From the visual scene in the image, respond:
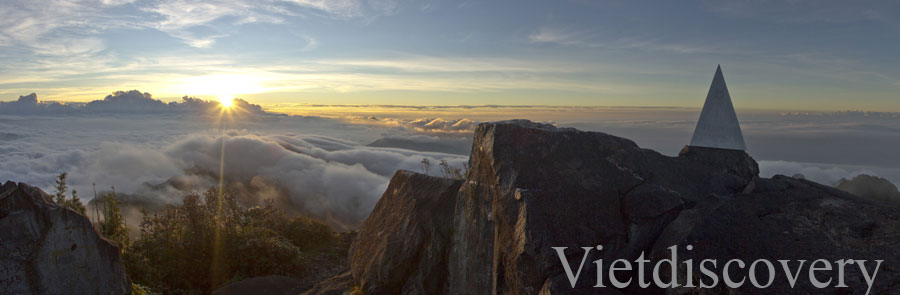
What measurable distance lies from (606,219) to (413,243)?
3.86 meters

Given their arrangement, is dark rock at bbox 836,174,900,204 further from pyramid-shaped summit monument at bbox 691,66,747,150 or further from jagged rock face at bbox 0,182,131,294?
jagged rock face at bbox 0,182,131,294

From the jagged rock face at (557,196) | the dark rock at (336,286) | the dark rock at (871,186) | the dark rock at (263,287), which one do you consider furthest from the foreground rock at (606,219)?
the dark rock at (871,186)

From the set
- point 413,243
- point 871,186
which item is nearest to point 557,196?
point 413,243

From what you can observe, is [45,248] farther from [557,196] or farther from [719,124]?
[719,124]

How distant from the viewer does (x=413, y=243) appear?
332 inches

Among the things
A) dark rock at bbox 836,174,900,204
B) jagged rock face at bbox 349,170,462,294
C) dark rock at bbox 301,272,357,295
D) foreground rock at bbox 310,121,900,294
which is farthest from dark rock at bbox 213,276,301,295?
dark rock at bbox 836,174,900,204

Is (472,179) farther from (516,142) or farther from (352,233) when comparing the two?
(352,233)

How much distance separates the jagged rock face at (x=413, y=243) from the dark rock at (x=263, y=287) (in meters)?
2.34

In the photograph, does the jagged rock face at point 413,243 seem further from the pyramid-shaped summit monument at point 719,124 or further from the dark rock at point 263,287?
the pyramid-shaped summit monument at point 719,124

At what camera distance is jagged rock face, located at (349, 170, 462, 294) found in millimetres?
8156

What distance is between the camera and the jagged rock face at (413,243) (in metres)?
8.16

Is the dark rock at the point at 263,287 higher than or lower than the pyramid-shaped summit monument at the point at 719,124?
lower

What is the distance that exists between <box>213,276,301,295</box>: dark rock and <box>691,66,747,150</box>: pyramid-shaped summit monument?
30.4 ft

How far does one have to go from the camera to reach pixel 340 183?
108 m
